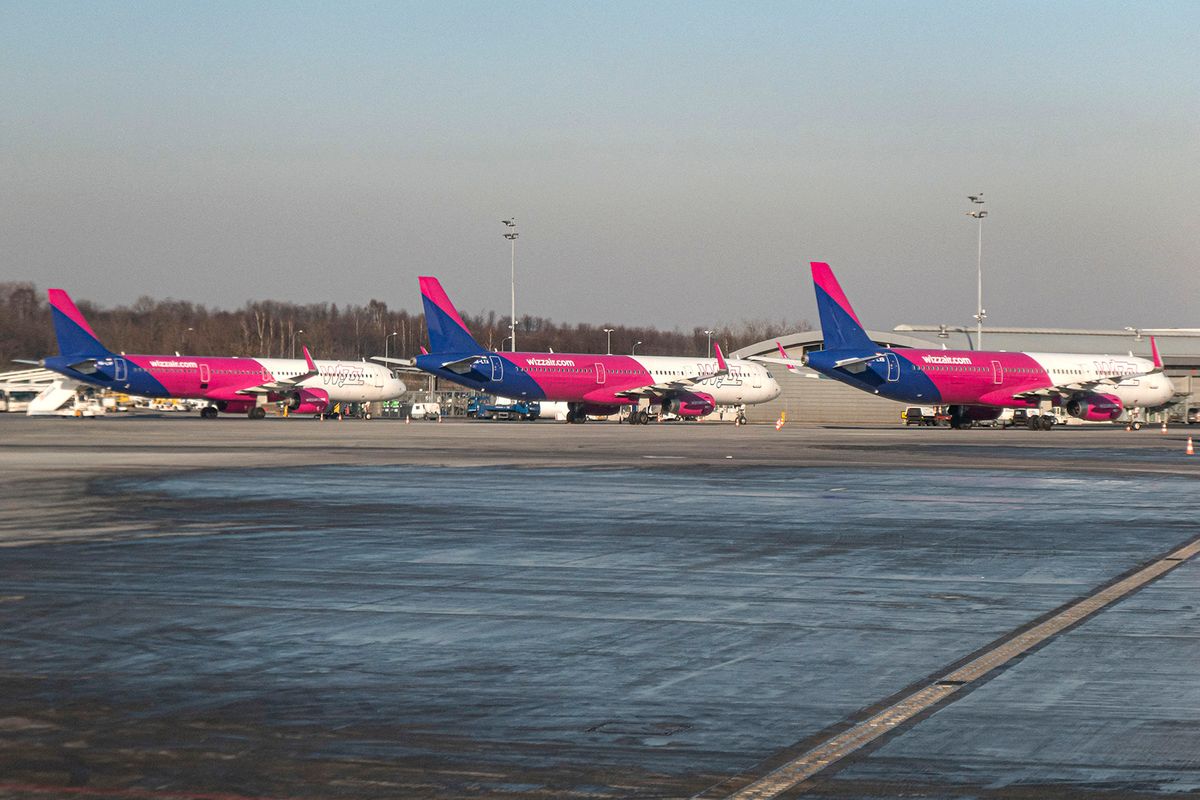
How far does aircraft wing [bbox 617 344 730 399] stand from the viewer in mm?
80125

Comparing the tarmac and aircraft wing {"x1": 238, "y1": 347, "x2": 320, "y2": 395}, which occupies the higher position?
aircraft wing {"x1": 238, "y1": 347, "x2": 320, "y2": 395}

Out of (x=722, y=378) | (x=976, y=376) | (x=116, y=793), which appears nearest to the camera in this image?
(x=116, y=793)

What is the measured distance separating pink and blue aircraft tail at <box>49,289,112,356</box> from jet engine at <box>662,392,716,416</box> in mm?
32045

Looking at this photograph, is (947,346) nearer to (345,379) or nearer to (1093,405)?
(1093,405)

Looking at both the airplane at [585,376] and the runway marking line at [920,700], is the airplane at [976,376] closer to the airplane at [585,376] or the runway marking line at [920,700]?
the airplane at [585,376]

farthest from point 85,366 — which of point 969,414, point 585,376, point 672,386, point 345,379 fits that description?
point 969,414

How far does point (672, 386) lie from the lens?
267 ft

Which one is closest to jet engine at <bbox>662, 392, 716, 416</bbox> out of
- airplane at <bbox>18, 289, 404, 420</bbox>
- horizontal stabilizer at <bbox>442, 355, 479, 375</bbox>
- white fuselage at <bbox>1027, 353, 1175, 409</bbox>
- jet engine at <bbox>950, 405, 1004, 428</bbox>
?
horizontal stabilizer at <bbox>442, 355, 479, 375</bbox>

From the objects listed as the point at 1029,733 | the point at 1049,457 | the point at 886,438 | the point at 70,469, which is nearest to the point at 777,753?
the point at 1029,733

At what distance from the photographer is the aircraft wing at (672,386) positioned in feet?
263

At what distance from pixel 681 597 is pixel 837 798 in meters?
6.40

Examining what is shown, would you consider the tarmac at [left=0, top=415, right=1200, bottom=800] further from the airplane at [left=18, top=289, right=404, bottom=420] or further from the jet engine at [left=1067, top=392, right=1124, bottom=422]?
the airplane at [left=18, top=289, right=404, bottom=420]

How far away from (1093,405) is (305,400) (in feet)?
147

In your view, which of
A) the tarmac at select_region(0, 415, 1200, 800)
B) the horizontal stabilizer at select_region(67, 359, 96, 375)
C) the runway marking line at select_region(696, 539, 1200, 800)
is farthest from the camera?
the horizontal stabilizer at select_region(67, 359, 96, 375)
